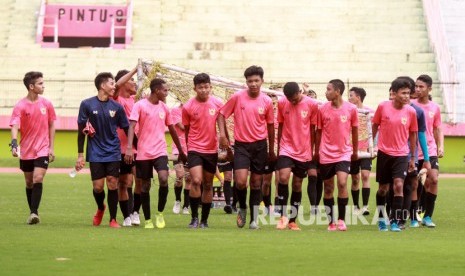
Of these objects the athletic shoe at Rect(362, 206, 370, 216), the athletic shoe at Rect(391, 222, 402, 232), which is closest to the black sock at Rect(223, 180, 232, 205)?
the athletic shoe at Rect(362, 206, 370, 216)

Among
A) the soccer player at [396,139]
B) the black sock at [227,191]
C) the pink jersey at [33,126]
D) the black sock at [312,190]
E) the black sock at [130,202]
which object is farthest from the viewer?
the black sock at [227,191]

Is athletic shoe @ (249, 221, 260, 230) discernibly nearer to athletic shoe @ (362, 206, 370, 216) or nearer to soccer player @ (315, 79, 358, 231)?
soccer player @ (315, 79, 358, 231)

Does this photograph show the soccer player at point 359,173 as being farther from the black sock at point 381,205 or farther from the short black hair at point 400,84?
the short black hair at point 400,84

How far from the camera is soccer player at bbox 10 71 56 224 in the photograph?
793 inches

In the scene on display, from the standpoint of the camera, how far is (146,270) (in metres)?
13.5

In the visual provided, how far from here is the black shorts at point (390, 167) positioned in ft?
63.5

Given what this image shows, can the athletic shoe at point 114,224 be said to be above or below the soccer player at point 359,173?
below

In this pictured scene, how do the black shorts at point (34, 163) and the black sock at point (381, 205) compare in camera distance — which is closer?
the black sock at point (381, 205)

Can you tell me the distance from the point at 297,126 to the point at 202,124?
1323 millimetres

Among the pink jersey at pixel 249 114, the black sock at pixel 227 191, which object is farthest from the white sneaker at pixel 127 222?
the black sock at pixel 227 191

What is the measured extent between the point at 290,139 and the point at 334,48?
2820 centimetres

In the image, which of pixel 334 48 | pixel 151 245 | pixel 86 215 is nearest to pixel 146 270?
pixel 151 245

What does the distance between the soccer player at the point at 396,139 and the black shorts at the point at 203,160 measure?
7.58 feet

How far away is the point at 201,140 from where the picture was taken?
19.4 m
